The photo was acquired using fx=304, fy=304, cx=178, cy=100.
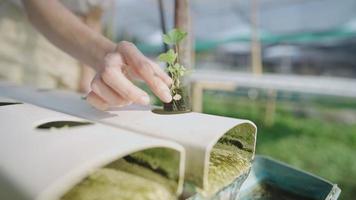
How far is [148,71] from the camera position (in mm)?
496

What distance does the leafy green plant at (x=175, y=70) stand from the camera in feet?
1.82

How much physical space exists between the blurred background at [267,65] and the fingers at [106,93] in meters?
0.24

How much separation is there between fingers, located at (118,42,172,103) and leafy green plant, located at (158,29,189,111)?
0.10 feet

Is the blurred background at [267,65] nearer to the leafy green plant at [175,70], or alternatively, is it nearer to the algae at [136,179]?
the leafy green plant at [175,70]

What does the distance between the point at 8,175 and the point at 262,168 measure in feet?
1.51

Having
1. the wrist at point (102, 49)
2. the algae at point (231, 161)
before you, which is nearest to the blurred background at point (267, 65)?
the wrist at point (102, 49)

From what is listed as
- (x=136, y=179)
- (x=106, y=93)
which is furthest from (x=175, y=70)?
(x=136, y=179)

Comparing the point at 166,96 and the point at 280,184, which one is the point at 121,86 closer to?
the point at 166,96

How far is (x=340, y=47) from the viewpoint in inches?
359

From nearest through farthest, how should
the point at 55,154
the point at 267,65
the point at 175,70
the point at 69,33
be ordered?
the point at 55,154 → the point at 175,70 → the point at 69,33 → the point at 267,65

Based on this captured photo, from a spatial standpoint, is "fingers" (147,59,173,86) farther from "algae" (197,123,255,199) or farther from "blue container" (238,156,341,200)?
"blue container" (238,156,341,200)

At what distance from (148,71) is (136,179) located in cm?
18

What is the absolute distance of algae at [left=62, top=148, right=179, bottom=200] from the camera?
0.36 meters

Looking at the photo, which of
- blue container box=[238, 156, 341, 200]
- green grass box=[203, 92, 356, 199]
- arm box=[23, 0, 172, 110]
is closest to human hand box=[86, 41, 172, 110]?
arm box=[23, 0, 172, 110]
